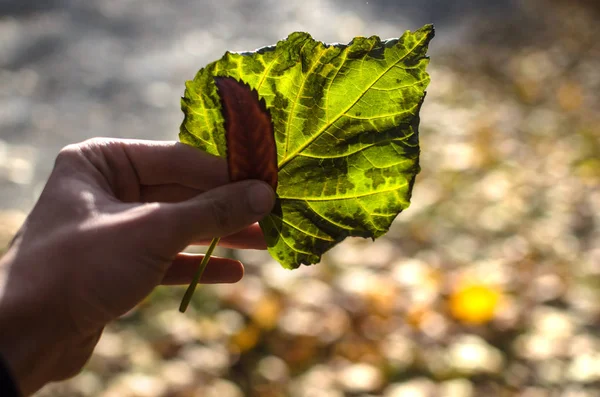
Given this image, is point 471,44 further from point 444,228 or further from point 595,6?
point 444,228

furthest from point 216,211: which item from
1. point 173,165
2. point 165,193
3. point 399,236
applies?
point 399,236

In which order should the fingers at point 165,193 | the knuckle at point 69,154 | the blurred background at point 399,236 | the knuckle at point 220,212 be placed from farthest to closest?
the blurred background at point 399,236
the fingers at point 165,193
the knuckle at point 69,154
the knuckle at point 220,212

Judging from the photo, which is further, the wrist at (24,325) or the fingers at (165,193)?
the fingers at (165,193)

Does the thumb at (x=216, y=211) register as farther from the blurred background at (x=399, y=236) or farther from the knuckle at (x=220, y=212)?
the blurred background at (x=399, y=236)

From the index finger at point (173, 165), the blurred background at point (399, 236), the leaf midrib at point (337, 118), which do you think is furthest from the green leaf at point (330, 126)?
the blurred background at point (399, 236)

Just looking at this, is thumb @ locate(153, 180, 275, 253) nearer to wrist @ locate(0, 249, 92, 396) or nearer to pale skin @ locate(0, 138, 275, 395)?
pale skin @ locate(0, 138, 275, 395)

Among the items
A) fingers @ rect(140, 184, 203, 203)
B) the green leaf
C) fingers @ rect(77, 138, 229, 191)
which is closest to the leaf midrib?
the green leaf

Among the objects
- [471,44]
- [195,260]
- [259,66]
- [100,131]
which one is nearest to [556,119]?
[471,44]

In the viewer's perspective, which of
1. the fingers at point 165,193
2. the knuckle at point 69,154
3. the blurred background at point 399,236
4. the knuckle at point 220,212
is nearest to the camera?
the knuckle at point 220,212

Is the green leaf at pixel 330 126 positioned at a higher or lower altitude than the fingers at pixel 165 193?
higher
